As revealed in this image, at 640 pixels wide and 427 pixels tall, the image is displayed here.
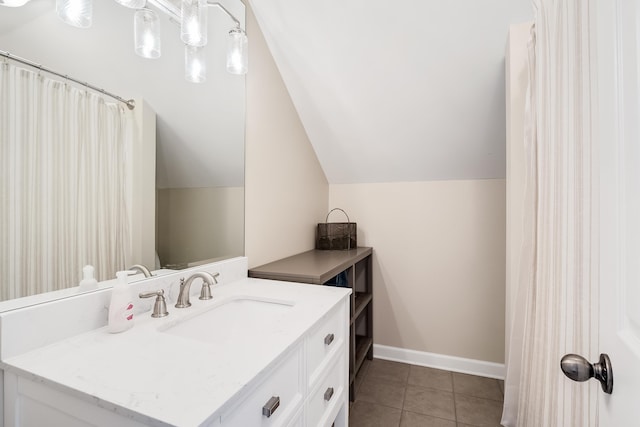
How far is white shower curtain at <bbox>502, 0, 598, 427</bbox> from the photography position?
0.71 meters

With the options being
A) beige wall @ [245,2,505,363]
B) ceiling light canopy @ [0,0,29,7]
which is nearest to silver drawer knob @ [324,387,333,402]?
beige wall @ [245,2,505,363]

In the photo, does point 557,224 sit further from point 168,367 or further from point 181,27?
point 181,27

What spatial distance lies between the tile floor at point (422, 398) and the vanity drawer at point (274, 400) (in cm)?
109

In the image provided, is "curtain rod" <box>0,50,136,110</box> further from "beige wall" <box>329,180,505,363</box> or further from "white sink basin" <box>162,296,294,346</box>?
"beige wall" <box>329,180,505,363</box>

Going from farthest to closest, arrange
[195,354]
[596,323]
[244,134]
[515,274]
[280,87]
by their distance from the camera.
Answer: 1. [280,87]
2. [244,134]
3. [515,274]
4. [195,354]
5. [596,323]

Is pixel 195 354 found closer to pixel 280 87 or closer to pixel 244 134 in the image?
pixel 244 134

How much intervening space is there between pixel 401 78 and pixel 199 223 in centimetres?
143

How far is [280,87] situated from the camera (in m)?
1.93

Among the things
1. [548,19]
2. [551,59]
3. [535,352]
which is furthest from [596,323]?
[548,19]

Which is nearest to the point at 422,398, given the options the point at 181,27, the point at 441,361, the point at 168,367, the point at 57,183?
the point at 441,361

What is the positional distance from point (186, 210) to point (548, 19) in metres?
1.56

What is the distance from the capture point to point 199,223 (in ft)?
4.46

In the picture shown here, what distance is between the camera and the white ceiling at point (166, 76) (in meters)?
0.83

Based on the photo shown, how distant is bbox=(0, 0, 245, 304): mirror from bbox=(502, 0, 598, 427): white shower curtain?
53.0 inches
